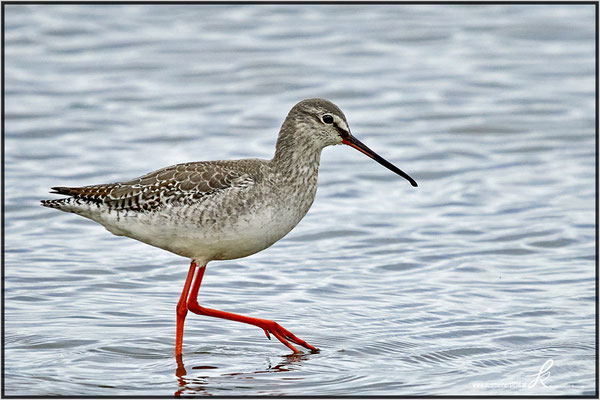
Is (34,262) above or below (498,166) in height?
below

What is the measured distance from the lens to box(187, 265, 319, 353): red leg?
998cm

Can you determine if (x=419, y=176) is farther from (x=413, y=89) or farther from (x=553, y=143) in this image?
(x=413, y=89)

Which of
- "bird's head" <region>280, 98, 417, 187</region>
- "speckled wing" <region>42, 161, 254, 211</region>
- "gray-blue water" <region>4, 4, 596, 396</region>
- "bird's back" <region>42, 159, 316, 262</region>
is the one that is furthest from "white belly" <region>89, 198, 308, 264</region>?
"gray-blue water" <region>4, 4, 596, 396</region>

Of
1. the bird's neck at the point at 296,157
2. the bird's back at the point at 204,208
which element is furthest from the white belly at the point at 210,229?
the bird's neck at the point at 296,157

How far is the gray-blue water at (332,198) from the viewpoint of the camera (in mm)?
9641

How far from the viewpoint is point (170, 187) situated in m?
9.66

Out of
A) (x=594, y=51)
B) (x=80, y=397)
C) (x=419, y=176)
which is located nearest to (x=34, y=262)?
(x=80, y=397)

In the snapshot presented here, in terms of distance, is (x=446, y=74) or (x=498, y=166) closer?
(x=498, y=166)

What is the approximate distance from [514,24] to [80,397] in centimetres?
1705

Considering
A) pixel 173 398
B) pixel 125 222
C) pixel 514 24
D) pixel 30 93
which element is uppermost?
pixel 514 24

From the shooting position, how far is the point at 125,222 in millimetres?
9734

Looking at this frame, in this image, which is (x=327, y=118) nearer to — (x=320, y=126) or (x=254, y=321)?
Result: (x=320, y=126)

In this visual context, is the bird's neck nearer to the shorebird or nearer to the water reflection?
the shorebird

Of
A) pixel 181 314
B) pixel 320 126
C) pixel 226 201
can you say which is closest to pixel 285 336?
pixel 181 314
